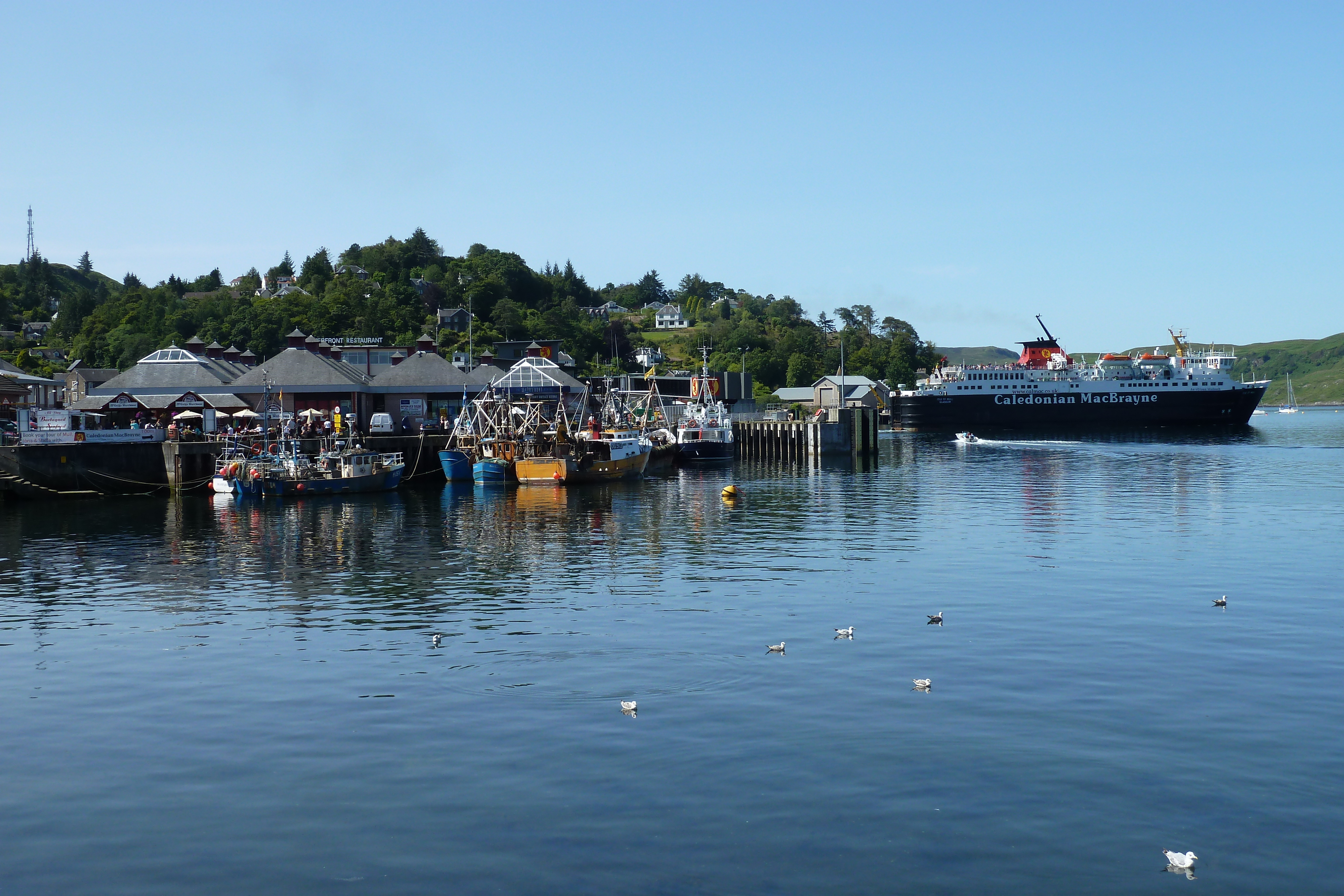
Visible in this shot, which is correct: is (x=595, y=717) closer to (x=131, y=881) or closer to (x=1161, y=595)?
(x=131, y=881)

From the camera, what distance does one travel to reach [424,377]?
90.9 metres

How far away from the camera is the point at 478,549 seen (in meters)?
43.0

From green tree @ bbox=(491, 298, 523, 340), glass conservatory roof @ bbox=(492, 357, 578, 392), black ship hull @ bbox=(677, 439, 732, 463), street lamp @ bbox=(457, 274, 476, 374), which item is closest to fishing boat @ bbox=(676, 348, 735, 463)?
black ship hull @ bbox=(677, 439, 732, 463)

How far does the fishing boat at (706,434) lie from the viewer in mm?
97875

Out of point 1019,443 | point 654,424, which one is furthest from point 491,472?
point 1019,443

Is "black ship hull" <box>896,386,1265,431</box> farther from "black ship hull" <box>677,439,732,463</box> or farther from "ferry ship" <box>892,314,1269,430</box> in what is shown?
"black ship hull" <box>677,439,732,463</box>

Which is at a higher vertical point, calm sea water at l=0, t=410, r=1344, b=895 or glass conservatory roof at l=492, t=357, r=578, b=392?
glass conservatory roof at l=492, t=357, r=578, b=392

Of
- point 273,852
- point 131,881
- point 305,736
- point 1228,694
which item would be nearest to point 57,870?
point 131,881

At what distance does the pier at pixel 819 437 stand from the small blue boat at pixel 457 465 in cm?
3491

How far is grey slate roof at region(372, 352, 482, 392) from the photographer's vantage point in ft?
295

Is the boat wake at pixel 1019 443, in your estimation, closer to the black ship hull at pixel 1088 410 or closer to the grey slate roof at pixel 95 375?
the black ship hull at pixel 1088 410

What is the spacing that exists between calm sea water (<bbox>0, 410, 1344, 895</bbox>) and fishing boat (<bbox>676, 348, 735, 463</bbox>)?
5407 centimetres

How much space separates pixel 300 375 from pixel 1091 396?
117 meters

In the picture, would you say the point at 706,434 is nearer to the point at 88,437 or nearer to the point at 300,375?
the point at 300,375
